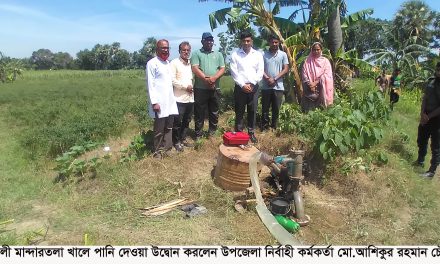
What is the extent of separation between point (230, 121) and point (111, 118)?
2586 millimetres

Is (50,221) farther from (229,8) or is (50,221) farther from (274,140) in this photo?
(229,8)

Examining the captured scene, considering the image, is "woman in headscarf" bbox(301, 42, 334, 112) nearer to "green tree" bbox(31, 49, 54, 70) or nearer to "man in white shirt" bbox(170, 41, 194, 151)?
"man in white shirt" bbox(170, 41, 194, 151)

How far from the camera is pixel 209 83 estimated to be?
5.76 meters

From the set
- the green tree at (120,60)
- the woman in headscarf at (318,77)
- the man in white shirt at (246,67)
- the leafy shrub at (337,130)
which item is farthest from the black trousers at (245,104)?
the green tree at (120,60)

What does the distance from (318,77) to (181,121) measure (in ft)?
7.28

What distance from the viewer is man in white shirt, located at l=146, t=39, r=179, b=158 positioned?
5324 mm

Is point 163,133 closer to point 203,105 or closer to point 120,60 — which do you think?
point 203,105

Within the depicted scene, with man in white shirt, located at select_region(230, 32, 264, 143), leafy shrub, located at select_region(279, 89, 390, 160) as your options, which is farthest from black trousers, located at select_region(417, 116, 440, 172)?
man in white shirt, located at select_region(230, 32, 264, 143)

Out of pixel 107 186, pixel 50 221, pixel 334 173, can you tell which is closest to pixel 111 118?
pixel 107 186

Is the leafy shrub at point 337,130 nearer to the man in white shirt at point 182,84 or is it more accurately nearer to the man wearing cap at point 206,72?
the man wearing cap at point 206,72

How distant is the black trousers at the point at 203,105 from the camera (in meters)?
5.92

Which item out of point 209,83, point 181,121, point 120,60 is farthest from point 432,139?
point 120,60

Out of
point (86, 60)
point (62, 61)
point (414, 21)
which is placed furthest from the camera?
point (62, 61)

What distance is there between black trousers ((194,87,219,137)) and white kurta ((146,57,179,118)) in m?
0.51
